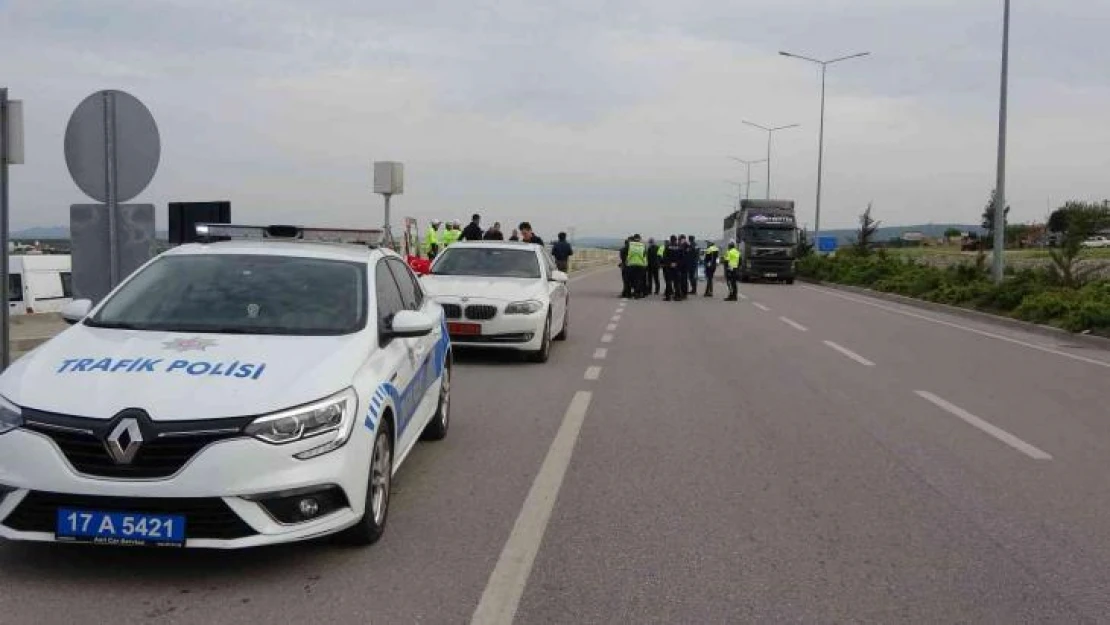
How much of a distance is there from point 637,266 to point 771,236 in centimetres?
1530

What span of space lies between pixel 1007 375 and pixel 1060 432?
402cm

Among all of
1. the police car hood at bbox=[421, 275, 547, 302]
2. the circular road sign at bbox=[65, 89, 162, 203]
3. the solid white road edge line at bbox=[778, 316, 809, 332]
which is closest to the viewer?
the circular road sign at bbox=[65, 89, 162, 203]

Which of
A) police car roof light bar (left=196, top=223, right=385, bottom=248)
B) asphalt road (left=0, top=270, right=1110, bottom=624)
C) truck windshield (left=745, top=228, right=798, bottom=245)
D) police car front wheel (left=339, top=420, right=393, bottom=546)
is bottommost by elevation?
asphalt road (left=0, top=270, right=1110, bottom=624)

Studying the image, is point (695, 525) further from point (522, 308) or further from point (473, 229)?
point (473, 229)

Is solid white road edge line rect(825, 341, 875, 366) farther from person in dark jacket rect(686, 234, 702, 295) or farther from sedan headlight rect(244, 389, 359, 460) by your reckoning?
person in dark jacket rect(686, 234, 702, 295)

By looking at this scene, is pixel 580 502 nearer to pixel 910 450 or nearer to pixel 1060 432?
pixel 910 450

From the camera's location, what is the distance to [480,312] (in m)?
12.1

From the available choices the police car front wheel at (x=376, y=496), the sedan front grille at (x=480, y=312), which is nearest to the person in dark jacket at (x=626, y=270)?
the sedan front grille at (x=480, y=312)

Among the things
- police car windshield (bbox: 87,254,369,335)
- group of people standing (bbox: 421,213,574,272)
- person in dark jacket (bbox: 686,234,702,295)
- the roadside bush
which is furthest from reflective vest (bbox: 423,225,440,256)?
police car windshield (bbox: 87,254,369,335)

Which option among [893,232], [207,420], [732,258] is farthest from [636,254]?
[893,232]

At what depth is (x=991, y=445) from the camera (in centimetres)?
771

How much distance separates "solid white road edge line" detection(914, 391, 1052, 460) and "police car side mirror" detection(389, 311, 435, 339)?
455 centimetres

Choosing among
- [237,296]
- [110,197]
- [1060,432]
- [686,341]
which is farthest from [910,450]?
[686,341]

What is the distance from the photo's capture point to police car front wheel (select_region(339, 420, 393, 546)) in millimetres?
4805
